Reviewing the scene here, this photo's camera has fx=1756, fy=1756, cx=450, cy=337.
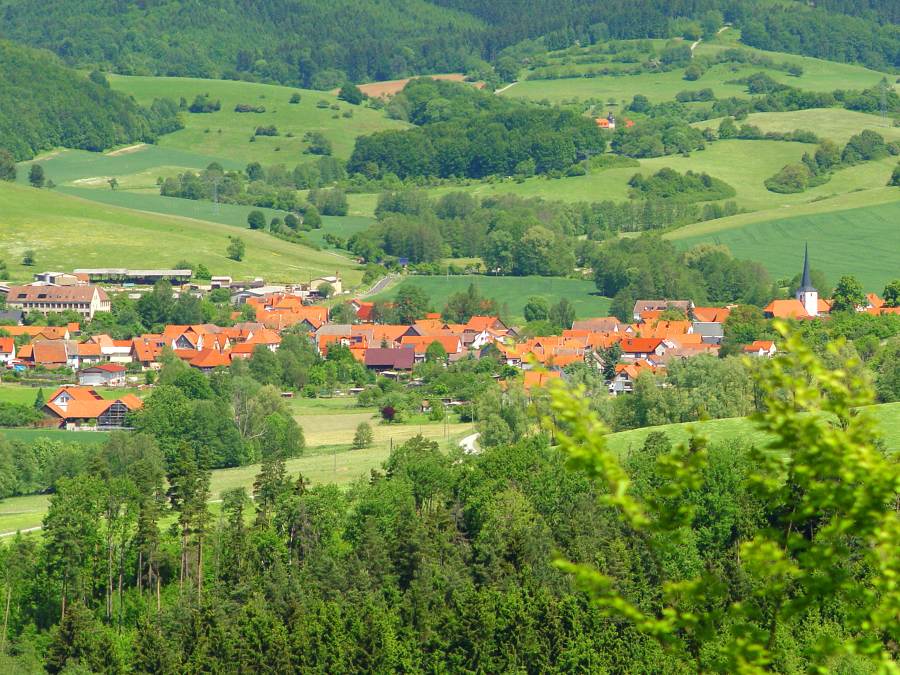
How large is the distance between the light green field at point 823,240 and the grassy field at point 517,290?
1285 centimetres

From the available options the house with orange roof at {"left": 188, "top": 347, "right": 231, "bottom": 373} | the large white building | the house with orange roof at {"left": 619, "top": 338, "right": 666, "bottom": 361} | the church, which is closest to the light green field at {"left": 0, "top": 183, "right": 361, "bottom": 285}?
the large white building

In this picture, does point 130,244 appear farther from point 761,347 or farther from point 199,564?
point 199,564

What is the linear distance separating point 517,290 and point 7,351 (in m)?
44.4

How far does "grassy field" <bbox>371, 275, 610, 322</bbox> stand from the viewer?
132125mm

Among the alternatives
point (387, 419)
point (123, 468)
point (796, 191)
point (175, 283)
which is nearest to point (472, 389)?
point (387, 419)

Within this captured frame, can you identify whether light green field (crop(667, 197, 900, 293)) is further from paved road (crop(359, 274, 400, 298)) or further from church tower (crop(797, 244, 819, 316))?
paved road (crop(359, 274, 400, 298))

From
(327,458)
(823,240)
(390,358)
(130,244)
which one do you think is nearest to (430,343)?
(390,358)

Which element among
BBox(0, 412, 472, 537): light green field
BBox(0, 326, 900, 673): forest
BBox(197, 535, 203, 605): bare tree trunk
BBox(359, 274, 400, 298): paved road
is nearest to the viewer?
BBox(0, 326, 900, 673): forest

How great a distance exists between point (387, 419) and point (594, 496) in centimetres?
3273

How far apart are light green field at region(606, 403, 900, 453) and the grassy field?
185 ft

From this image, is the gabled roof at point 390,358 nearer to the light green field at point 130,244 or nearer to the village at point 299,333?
the village at point 299,333

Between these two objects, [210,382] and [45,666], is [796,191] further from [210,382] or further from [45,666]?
[45,666]

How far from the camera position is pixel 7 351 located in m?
109

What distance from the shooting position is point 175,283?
137625mm
